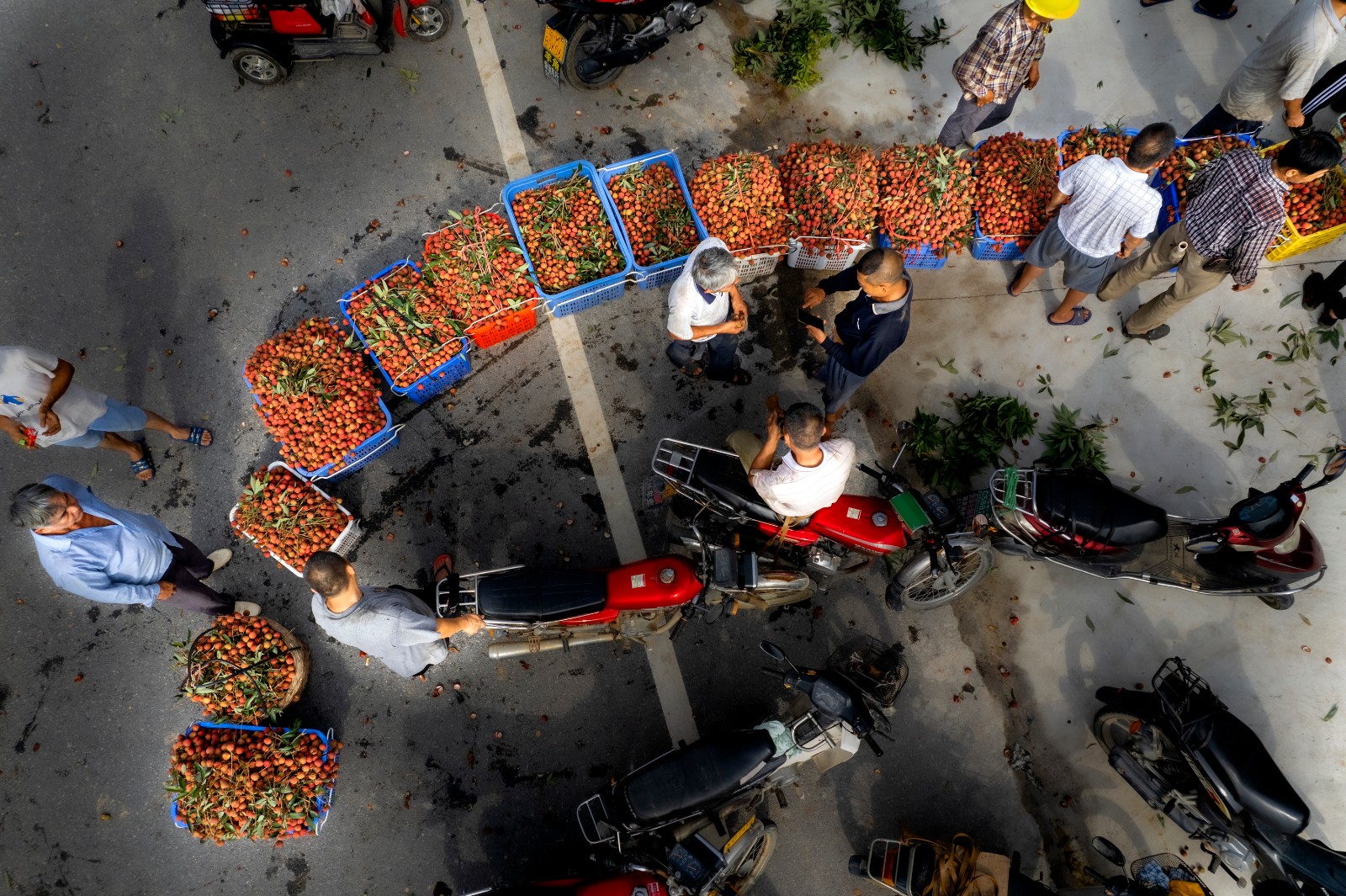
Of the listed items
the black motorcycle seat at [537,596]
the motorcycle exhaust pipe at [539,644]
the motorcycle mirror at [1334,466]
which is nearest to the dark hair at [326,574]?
the black motorcycle seat at [537,596]

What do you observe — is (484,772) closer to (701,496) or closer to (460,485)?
(460,485)

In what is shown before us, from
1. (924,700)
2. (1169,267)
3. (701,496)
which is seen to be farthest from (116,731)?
(1169,267)

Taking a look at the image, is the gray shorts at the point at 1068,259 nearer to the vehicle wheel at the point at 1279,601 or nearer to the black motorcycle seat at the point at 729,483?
the vehicle wheel at the point at 1279,601

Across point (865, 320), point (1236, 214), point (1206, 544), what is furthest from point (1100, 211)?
point (1206, 544)

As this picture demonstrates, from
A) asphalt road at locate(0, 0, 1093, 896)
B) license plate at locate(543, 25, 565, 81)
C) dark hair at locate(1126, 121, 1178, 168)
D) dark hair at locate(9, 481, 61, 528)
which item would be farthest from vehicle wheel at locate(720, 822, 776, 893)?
license plate at locate(543, 25, 565, 81)

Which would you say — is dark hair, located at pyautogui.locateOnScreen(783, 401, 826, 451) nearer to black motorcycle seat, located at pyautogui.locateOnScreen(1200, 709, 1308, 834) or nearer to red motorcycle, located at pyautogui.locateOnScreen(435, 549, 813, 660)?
red motorcycle, located at pyautogui.locateOnScreen(435, 549, 813, 660)
